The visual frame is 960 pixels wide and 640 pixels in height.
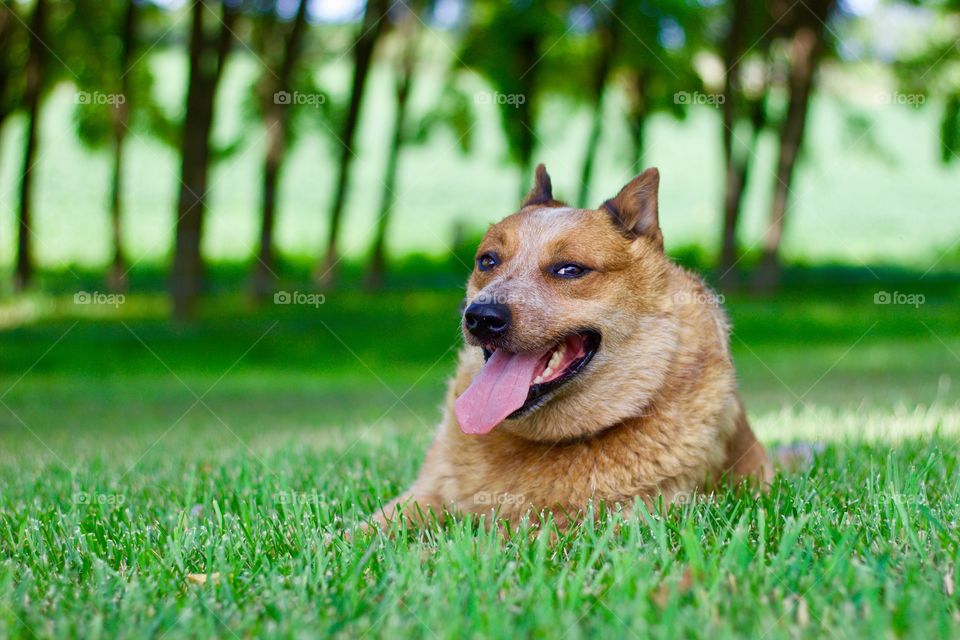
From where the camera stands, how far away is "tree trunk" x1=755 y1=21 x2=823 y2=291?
66.4ft

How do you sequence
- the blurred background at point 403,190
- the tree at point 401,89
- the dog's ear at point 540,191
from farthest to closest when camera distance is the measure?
the tree at point 401,89
the blurred background at point 403,190
the dog's ear at point 540,191

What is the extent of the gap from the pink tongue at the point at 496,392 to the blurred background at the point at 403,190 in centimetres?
451

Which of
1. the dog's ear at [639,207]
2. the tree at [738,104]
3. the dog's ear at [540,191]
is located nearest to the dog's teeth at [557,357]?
the dog's ear at [639,207]

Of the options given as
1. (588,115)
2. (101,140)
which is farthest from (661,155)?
(101,140)

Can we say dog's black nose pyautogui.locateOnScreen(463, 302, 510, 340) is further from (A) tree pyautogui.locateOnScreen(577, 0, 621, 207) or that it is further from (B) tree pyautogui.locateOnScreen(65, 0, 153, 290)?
(A) tree pyautogui.locateOnScreen(577, 0, 621, 207)

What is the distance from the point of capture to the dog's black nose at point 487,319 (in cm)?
394

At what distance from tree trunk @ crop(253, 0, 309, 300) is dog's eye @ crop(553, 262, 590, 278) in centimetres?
1438

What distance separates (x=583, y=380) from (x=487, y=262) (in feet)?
2.40

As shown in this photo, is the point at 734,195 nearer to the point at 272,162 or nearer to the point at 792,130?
the point at 792,130

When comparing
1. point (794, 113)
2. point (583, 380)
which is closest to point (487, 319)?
point (583, 380)

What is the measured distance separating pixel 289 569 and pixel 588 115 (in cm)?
2319

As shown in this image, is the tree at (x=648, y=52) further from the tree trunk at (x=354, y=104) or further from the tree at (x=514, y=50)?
the tree trunk at (x=354, y=104)

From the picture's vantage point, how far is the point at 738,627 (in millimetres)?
2547

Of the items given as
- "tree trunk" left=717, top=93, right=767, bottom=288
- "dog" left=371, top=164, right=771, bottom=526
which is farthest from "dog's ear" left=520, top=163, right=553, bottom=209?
"tree trunk" left=717, top=93, right=767, bottom=288
